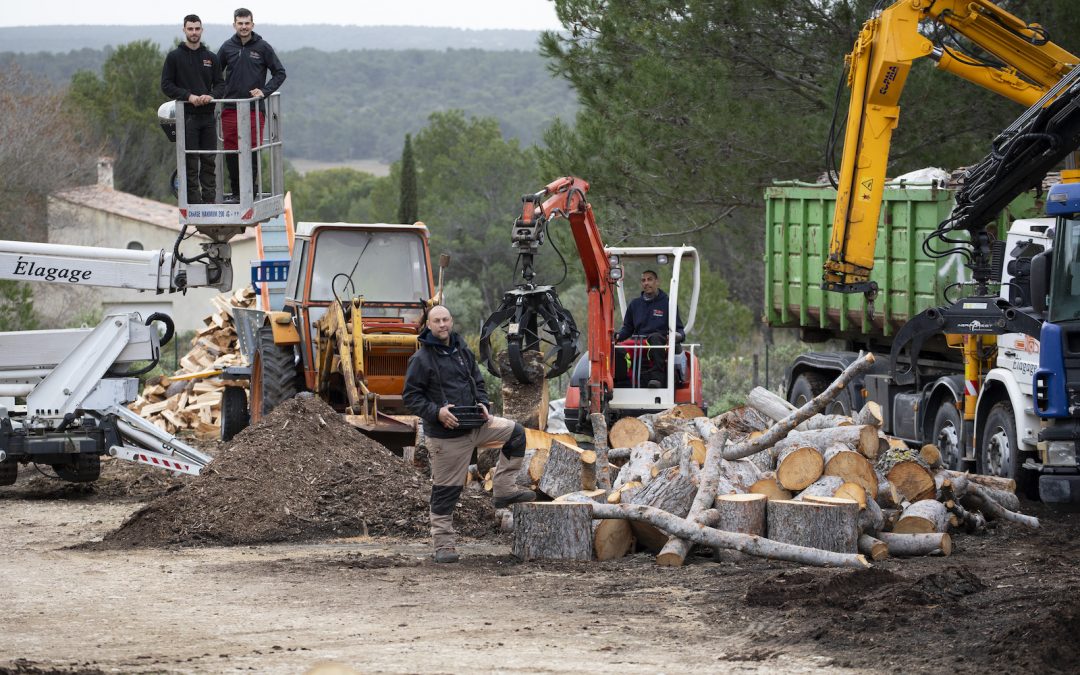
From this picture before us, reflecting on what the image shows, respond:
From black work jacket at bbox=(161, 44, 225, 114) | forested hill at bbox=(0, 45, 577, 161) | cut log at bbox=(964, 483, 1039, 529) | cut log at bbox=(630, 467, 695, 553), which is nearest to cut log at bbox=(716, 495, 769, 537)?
cut log at bbox=(630, 467, 695, 553)

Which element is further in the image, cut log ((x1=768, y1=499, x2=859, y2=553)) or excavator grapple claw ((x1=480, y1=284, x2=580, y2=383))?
excavator grapple claw ((x1=480, y1=284, x2=580, y2=383))

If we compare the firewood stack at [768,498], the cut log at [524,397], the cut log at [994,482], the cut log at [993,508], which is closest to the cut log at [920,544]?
the firewood stack at [768,498]

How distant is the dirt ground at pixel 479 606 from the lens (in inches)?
285

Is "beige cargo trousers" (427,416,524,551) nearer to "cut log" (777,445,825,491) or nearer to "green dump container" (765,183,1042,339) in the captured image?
"cut log" (777,445,825,491)

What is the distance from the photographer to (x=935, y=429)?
1476cm

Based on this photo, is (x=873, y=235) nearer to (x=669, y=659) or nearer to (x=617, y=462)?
(x=617, y=462)

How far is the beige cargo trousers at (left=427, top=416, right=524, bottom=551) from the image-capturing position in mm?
10461

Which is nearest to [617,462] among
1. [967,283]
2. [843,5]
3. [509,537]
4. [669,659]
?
[509,537]

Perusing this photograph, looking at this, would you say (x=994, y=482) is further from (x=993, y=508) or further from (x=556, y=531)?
(x=556, y=531)

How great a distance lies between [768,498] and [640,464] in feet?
5.02

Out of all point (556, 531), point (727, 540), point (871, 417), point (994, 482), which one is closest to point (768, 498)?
point (727, 540)

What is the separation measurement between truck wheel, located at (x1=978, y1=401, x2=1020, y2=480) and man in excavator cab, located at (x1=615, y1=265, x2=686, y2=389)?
3479 millimetres

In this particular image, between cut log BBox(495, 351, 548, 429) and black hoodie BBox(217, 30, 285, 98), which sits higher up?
black hoodie BBox(217, 30, 285, 98)

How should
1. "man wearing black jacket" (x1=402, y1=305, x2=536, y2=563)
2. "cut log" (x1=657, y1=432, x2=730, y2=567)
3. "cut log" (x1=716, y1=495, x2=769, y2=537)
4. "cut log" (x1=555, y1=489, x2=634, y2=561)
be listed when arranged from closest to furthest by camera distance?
"cut log" (x1=657, y1=432, x2=730, y2=567) < "cut log" (x1=716, y1=495, x2=769, y2=537) < "man wearing black jacket" (x1=402, y1=305, x2=536, y2=563) < "cut log" (x1=555, y1=489, x2=634, y2=561)
